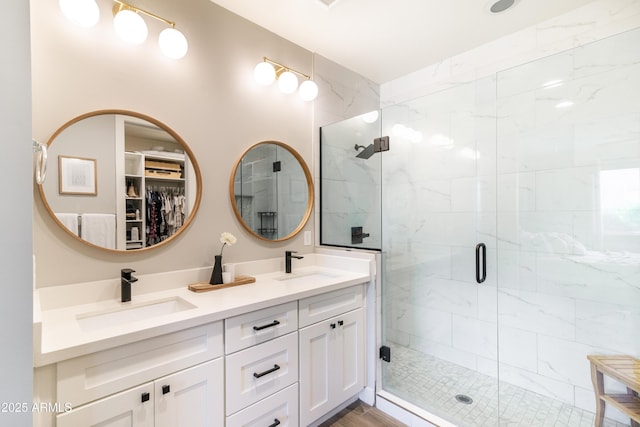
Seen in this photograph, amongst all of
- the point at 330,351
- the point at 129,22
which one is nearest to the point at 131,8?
the point at 129,22

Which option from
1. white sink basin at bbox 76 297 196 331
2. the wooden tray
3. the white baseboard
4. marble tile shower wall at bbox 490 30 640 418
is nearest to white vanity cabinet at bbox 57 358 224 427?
white sink basin at bbox 76 297 196 331

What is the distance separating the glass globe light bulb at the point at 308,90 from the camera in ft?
7.30

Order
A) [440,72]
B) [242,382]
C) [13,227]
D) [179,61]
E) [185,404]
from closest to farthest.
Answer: [13,227] → [185,404] → [242,382] → [179,61] → [440,72]

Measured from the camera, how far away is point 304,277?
2.06m

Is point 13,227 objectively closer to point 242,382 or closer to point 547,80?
point 242,382

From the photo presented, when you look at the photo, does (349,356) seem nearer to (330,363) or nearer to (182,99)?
(330,363)

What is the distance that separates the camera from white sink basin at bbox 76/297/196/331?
4.15 ft

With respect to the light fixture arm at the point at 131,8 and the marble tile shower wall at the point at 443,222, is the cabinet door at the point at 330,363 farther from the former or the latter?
the light fixture arm at the point at 131,8

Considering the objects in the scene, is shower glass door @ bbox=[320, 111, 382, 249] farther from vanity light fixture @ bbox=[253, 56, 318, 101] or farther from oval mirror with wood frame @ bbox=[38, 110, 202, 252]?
oval mirror with wood frame @ bbox=[38, 110, 202, 252]

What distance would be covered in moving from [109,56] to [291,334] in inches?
65.3

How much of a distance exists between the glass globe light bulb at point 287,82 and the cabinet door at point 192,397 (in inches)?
69.5

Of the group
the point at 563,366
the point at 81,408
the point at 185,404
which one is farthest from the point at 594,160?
the point at 81,408

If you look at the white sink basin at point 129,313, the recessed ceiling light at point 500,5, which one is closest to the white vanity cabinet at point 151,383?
the white sink basin at point 129,313

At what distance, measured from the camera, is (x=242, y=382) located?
1324mm
